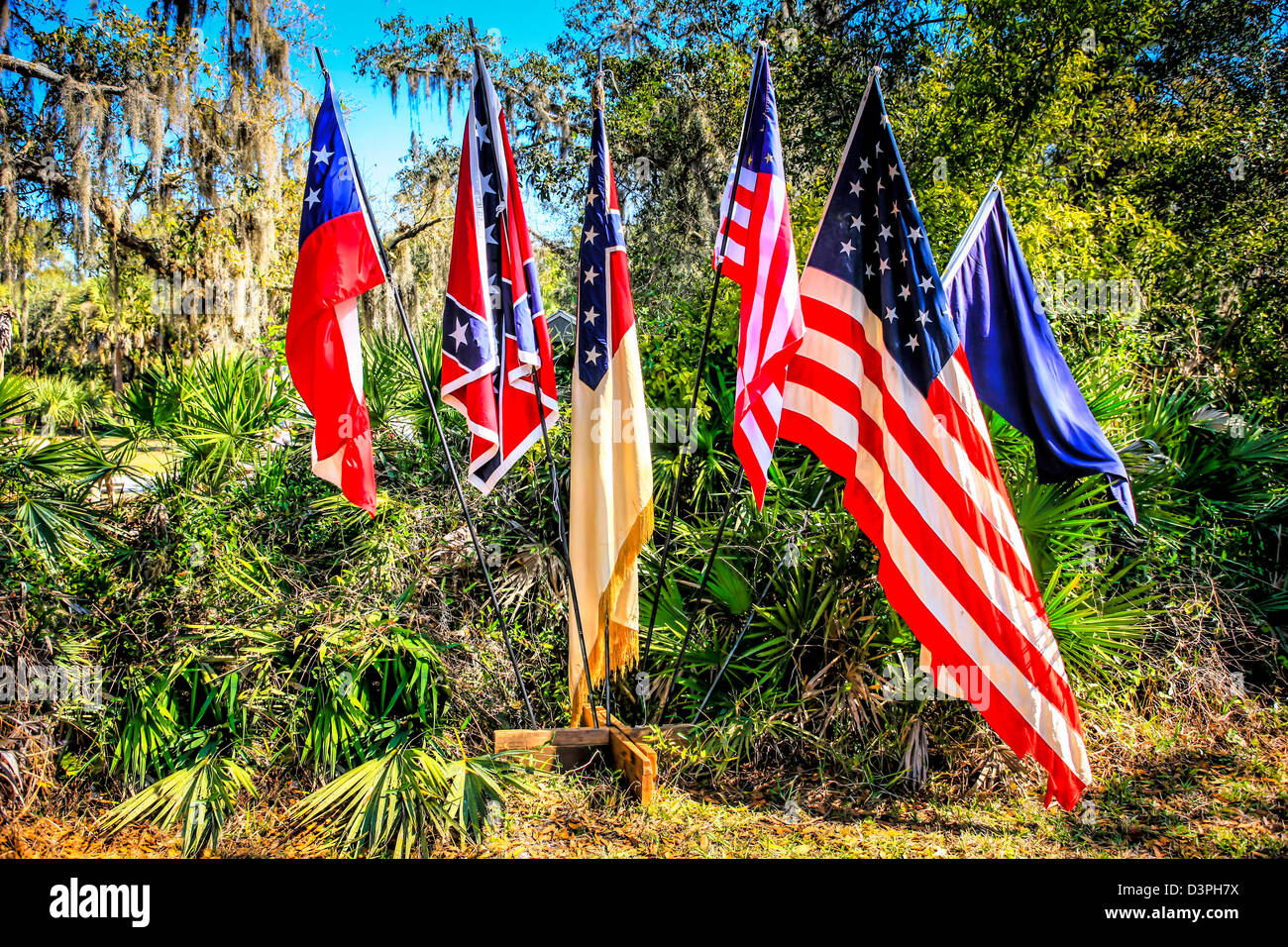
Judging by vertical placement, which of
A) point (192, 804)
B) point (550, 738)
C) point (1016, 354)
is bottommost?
point (192, 804)

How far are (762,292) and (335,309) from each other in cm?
228

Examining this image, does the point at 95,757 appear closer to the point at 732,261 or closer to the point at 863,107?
the point at 732,261

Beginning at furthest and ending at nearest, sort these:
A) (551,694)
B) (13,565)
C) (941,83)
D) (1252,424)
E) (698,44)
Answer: (698,44) < (941,83) < (1252,424) < (551,694) < (13,565)

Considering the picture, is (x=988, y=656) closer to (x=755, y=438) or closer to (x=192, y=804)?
(x=755, y=438)

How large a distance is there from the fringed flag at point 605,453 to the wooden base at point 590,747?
0.19 m

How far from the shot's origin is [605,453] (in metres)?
4.98

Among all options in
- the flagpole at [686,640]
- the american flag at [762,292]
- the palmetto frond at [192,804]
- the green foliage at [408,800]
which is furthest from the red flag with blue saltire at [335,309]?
the flagpole at [686,640]

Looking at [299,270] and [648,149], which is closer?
[299,270]

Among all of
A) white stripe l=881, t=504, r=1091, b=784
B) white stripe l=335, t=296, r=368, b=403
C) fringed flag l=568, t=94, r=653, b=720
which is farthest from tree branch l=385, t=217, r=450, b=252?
white stripe l=881, t=504, r=1091, b=784

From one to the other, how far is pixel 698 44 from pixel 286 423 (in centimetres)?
1010

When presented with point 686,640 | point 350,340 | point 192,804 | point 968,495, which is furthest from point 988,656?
point 192,804

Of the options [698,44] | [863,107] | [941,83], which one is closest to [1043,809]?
[863,107]

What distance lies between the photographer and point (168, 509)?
6.09 meters

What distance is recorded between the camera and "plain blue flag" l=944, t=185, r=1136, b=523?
Answer: 15.1ft
